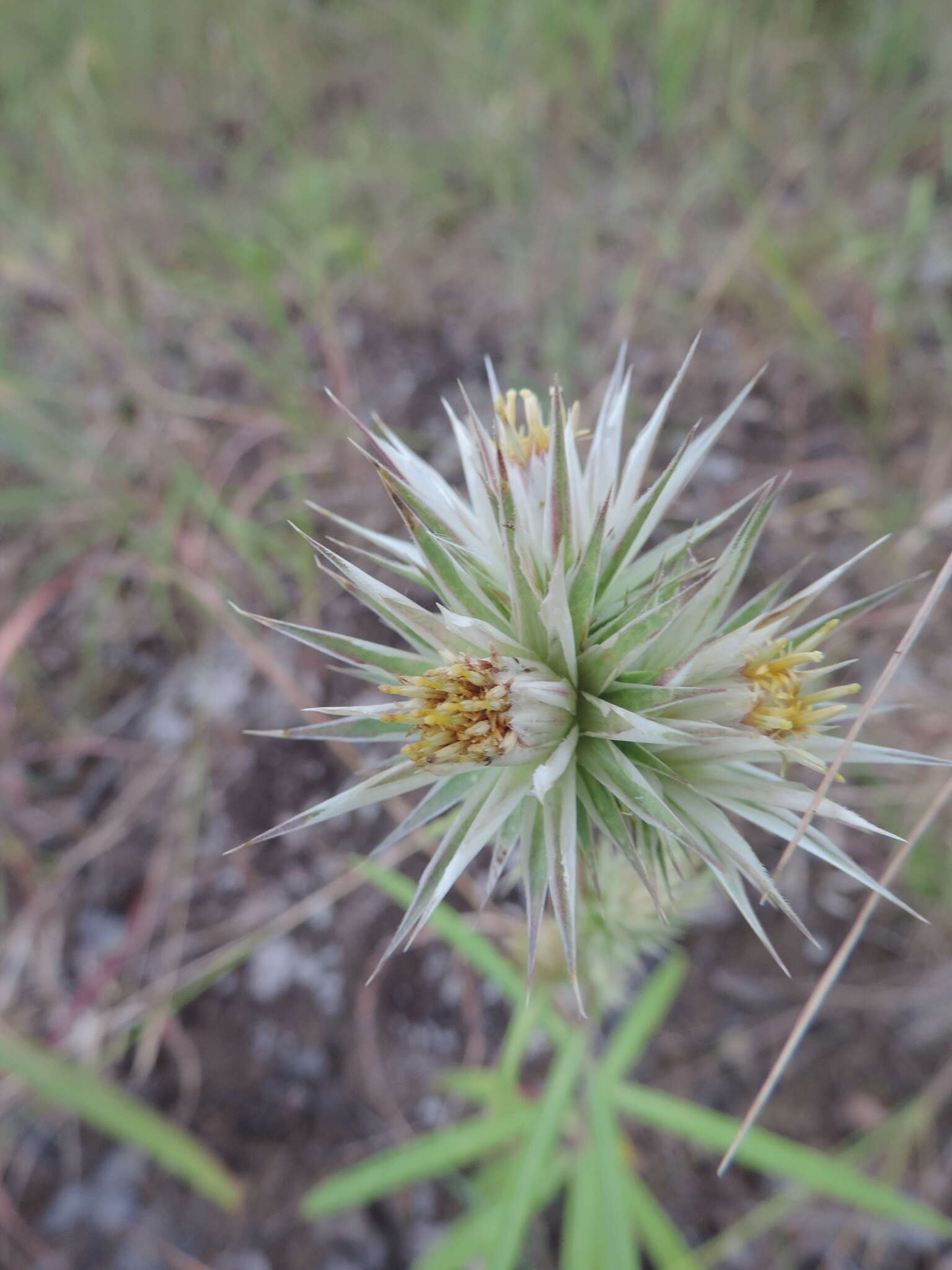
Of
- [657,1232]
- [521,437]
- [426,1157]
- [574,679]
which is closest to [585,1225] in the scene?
[657,1232]

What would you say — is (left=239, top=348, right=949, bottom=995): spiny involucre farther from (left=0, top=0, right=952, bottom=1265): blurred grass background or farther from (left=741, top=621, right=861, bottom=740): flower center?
(left=0, top=0, right=952, bottom=1265): blurred grass background

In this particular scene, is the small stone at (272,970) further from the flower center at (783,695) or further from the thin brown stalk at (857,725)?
the flower center at (783,695)

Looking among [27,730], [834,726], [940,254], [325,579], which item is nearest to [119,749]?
[27,730]

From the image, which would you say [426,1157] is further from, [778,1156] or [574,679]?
[574,679]

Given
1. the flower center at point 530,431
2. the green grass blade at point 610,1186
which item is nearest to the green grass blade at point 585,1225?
the green grass blade at point 610,1186

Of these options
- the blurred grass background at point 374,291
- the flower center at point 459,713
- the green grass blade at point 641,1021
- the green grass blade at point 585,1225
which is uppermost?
the blurred grass background at point 374,291
